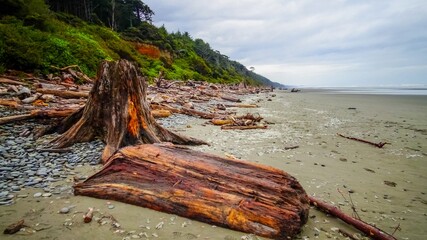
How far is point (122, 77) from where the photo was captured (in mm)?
5922

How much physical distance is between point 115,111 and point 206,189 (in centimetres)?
344

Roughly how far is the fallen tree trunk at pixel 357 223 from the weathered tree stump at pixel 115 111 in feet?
11.7

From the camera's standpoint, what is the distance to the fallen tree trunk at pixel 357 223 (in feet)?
9.53

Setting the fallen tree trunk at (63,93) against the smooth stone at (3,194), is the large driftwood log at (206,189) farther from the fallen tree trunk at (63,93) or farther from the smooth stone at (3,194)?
the fallen tree trunk at (63,93)

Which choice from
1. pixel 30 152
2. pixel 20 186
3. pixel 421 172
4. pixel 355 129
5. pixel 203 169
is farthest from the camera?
pixel 355 129

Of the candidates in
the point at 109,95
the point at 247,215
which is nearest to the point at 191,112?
the point at 109,95

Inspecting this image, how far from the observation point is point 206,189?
3309mm

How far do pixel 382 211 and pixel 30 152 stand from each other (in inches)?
243

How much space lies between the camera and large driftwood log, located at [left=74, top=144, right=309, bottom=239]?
3.02 meters

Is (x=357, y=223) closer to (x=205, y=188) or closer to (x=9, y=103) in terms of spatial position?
(x=205, y=188)

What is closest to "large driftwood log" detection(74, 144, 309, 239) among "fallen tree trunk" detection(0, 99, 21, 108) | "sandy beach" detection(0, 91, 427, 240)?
"sandy beach" detection(0, 91, 427, 240)

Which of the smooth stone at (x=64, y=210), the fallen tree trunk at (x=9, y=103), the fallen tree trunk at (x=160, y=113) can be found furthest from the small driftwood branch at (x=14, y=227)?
the fallen tree trunk at (x=160, y=113)

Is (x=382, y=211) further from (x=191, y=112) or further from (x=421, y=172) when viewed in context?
(x=191, y=112)

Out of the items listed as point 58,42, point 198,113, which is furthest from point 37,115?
point 58,42
